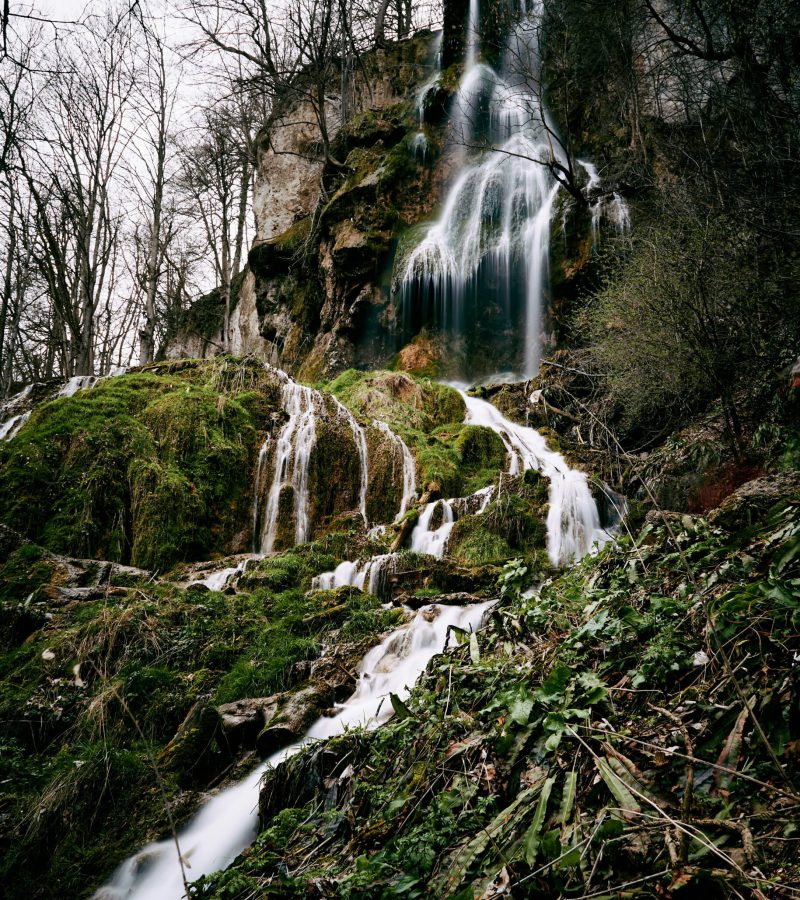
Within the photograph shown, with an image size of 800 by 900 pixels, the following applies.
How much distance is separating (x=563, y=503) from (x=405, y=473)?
284 cm

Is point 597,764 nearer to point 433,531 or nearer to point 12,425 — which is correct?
point 433,531

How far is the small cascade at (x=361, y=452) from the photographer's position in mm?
9523

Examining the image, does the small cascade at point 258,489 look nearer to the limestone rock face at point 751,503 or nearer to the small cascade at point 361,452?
the small cascade at point 361,452

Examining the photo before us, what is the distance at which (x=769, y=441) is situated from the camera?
6258 mm

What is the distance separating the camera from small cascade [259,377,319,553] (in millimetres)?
9055

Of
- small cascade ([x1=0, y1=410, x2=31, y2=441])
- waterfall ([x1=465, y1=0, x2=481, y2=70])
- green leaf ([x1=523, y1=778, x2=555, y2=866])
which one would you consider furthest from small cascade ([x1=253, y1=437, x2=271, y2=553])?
waterfall ([x1=465, y1=0, x2=481, y2=70])

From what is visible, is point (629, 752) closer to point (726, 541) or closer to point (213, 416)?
point (726, 541)

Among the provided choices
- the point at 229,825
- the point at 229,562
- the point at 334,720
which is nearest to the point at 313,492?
the point at 229,562

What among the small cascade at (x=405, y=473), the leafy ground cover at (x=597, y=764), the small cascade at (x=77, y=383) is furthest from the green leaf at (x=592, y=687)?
the small cascade at (x=77, y=383)

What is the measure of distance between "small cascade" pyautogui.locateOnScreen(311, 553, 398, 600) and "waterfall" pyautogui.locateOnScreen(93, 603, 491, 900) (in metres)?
1.95

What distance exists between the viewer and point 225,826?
352 centimetres

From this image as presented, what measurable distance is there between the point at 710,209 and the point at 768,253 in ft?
3.26

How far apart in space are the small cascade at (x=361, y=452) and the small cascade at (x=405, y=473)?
427 mm

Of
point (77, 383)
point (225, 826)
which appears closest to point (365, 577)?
point (225, 826)
